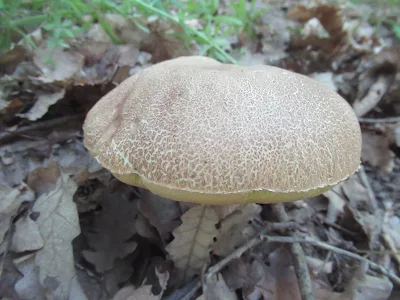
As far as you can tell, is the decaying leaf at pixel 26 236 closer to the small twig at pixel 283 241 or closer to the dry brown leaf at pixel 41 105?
the dry brown leaf at pixel 41 105

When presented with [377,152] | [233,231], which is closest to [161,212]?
[233,231]

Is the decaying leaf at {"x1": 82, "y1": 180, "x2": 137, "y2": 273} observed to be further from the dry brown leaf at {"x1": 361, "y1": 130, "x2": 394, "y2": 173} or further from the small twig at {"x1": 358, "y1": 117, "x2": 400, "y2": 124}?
the small twig at {"x1": 358, "y1": 117, "x2": 400, "y2": 124}

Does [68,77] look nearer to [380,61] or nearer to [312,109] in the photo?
[312,109]

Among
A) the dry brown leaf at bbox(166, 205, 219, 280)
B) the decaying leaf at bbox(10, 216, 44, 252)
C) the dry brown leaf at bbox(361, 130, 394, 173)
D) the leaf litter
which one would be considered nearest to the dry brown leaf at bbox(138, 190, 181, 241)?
the leaf litter

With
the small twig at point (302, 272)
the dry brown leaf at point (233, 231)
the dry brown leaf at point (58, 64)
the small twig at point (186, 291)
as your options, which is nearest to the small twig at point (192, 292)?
the small twig at point (186, 291)

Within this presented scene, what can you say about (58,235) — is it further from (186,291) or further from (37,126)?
(37,126)
